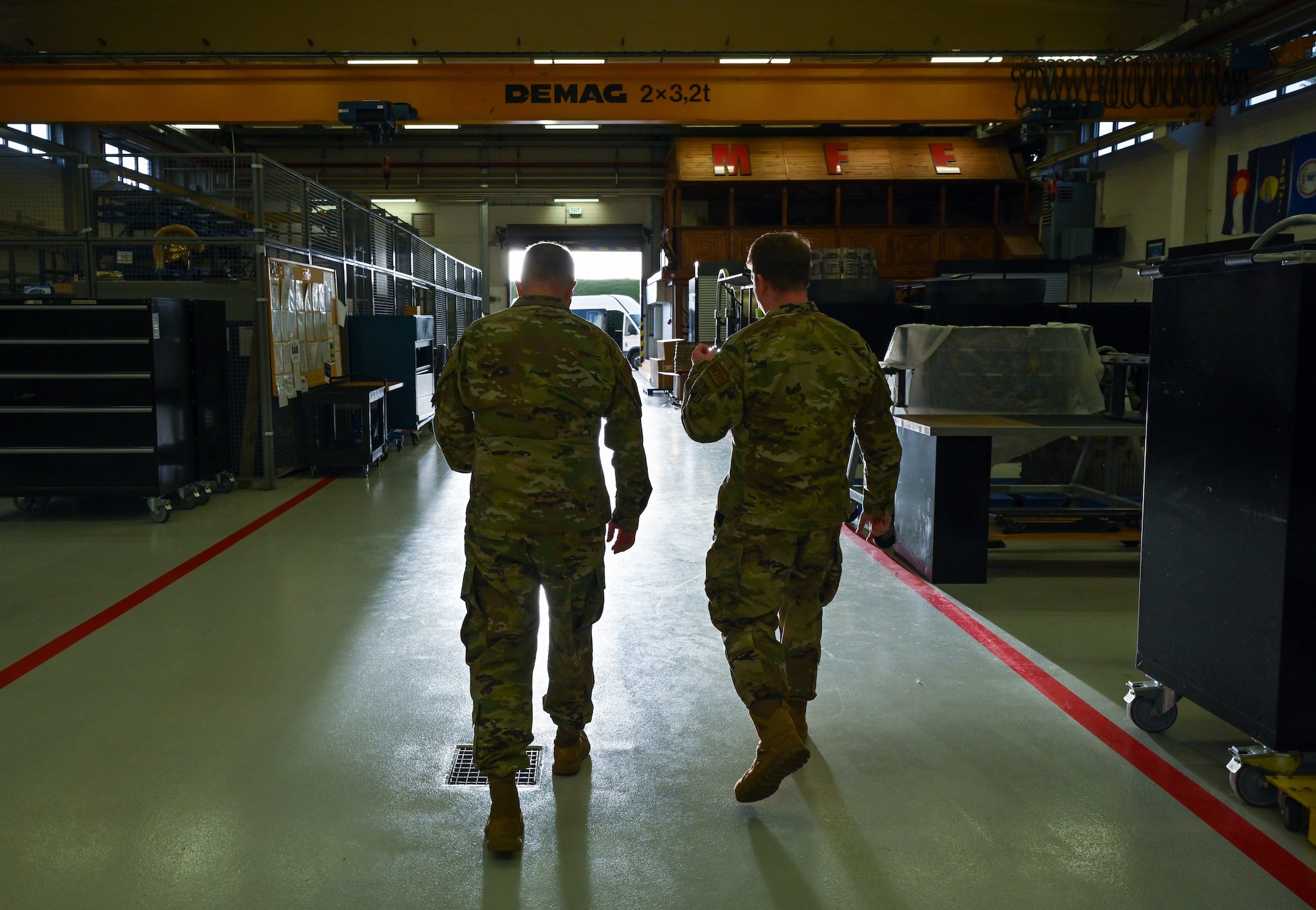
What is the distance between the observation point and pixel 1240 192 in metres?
11.0

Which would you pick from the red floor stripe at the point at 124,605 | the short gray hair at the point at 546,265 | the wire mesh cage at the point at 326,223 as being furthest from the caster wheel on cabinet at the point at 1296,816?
the wire mesh cage at the point at 326,223

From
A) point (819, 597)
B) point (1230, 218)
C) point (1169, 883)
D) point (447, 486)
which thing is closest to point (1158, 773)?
point (1169, 883)

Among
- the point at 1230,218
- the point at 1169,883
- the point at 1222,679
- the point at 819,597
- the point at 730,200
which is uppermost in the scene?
the point at 730,200

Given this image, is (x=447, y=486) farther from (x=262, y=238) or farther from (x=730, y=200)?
(x=730, y=200)

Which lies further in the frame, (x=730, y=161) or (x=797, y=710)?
(x=730, y=161)

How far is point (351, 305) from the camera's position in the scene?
10.7 m

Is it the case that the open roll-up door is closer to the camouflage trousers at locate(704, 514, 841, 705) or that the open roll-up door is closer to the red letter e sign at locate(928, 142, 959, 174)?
the red letter e sign at locate(928, 142, 959, 174)

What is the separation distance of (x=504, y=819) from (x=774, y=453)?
1192 mm

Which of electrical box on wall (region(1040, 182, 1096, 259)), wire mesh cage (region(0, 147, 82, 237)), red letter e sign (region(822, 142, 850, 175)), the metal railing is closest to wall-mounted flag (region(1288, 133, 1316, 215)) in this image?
electrical box on wall (region(1040, 182, 1096, 259))

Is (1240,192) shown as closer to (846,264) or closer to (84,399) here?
(846,264)

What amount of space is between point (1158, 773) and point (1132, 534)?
2.89 meters

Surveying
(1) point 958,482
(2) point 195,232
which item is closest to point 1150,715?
(1) point 958,482

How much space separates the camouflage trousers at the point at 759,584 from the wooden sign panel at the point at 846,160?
15.7 metres

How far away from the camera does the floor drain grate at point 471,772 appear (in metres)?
2.85
